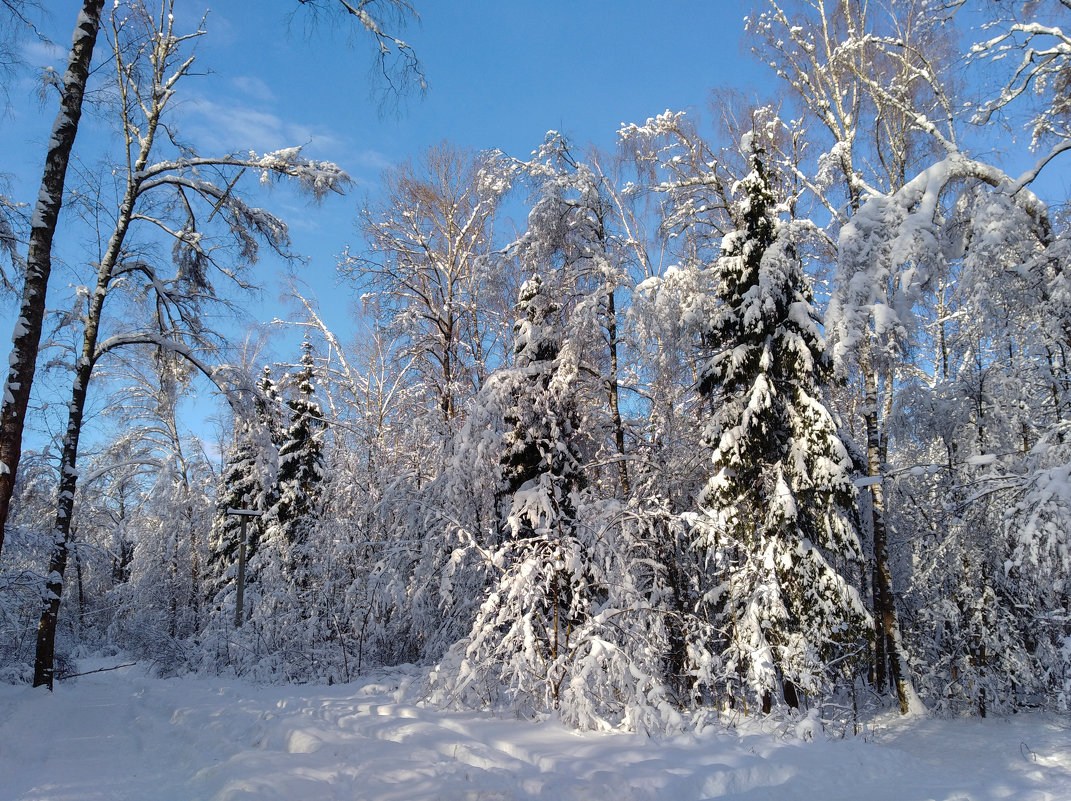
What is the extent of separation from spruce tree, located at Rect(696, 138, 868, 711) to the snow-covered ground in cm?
285

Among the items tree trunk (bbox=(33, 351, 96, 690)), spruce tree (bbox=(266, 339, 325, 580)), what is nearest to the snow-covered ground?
tree trunk (bbox=(33, 351, 96, 690))

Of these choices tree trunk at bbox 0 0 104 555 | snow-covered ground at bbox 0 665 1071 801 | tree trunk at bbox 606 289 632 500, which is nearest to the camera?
snow-covered ground at bbox 0 665 1071 801

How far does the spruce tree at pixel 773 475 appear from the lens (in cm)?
1071

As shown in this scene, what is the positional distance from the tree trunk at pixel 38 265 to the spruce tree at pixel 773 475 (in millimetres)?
8878

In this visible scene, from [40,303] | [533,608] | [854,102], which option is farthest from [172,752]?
[854,102]

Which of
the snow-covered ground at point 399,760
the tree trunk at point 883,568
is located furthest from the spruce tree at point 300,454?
the tree trunk at point 883,568

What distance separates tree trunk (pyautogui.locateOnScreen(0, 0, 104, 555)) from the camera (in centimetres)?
619

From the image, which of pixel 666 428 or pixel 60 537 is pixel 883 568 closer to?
pixel 666 428

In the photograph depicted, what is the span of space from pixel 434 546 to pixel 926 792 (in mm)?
9211

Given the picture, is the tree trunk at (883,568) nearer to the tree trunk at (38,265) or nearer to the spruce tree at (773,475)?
the spruce tree at (773,475)

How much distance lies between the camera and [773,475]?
38.2ft

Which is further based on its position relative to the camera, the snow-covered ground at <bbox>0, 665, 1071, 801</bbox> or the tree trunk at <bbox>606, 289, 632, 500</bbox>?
the tree trunk at <bbox>606, 289, 632, 500</bbox>

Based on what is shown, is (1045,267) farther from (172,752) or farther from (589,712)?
(172,752)

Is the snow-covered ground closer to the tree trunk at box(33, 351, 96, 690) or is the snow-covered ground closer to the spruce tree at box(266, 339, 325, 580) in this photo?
the tree trunk at box(33, 351, 96, 690)
